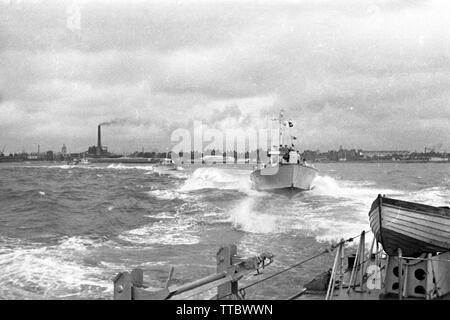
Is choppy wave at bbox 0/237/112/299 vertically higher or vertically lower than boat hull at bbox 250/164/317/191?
lower

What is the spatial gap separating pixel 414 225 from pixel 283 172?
112 ft

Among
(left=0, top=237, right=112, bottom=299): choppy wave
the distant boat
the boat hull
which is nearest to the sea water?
(left=0, top=237, right=112, bottom=299): choppy wave

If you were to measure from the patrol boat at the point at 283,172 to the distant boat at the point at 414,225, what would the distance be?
109ft

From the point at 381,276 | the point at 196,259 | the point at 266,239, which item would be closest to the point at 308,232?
the point at 266,239

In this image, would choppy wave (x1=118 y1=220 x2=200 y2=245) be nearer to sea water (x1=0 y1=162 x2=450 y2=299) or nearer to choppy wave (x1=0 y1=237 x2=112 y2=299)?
sea water (x1=0 y1=162 x2=450 y2=299)

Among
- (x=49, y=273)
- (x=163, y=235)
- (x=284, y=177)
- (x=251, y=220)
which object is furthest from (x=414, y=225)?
(x=284, y=177)

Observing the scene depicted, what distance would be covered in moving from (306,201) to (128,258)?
76.5 feet

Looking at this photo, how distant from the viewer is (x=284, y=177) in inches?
1655

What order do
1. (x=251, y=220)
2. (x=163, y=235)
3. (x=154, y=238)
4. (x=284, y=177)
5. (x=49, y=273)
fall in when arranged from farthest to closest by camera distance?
(x=284, y=177) → (x=251, y=220) → (x=163, y=235) → (x=154, y=238) → (x=49, y=273)

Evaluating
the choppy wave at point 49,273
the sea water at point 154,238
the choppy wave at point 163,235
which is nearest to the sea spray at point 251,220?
the sea water at point 154,238

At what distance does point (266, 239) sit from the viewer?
816 inches

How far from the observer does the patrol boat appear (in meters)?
41.9

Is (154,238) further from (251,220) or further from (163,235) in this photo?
(251,220)
